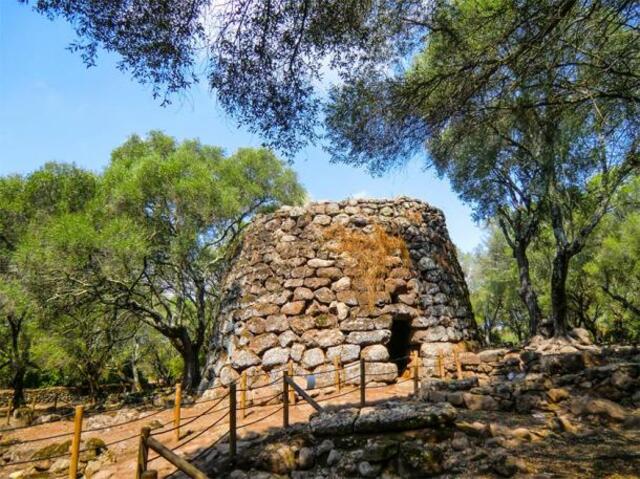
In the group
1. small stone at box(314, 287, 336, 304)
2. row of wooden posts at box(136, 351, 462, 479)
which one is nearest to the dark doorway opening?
row of wooden posts at box(136, 351, 462, 479)

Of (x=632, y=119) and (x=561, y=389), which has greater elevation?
(x=632, y=119)

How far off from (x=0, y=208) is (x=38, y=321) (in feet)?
16.1

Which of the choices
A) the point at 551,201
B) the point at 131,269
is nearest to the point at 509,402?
the point at 551,201

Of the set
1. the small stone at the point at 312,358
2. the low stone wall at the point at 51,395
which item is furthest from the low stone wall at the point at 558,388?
the low stone wall at the point at 51,395

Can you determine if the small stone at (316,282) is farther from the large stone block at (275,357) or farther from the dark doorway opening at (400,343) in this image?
the dark doorway opening at (400,343)

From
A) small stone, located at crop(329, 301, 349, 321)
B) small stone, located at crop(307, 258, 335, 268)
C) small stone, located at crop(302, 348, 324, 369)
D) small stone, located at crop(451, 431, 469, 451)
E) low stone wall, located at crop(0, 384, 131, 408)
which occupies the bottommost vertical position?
low stone wall, located at crop(0, 384, 131, 408)

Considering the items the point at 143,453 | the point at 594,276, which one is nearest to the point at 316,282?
the point at 143,453

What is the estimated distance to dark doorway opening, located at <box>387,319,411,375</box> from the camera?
1088 centimetres

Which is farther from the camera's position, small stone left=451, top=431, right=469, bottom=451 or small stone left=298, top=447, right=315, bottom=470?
small stone left=298, top=447, right=315, bottom=470

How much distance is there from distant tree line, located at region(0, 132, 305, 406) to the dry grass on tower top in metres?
4.21

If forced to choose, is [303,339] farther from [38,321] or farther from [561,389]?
[38,321]

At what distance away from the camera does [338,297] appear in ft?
32.3

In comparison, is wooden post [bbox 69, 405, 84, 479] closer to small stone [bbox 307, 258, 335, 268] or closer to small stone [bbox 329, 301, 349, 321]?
small stone [bbox 329, 301, 349, 321]

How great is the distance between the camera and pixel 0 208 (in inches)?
537
